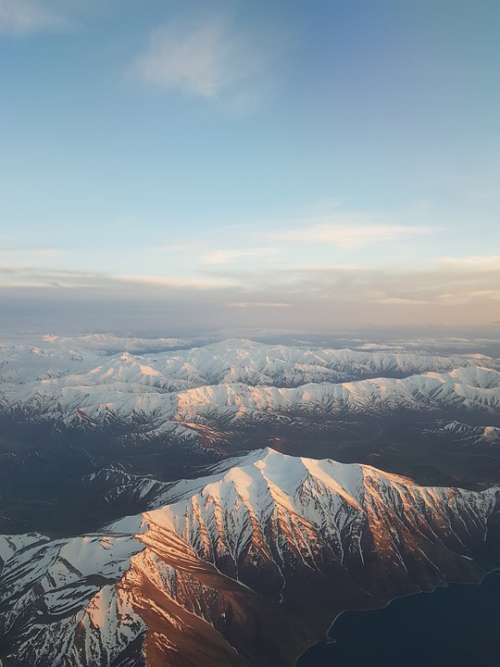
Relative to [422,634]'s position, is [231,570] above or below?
below

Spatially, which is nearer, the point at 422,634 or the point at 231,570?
the point at 422,634

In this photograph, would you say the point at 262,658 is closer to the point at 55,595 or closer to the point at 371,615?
the point at 371,615

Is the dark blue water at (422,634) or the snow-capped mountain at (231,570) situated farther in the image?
the dark blue water at (422,634)

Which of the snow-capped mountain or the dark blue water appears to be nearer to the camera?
the snow-capped mountain
